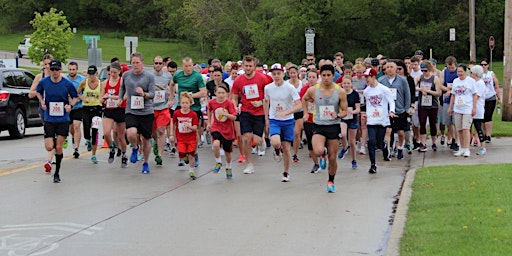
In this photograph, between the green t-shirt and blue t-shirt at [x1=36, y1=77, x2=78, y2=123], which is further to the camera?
the green t-shirt

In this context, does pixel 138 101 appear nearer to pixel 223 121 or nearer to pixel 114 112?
pixel 114 112

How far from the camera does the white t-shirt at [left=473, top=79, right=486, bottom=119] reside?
1705 centimetres

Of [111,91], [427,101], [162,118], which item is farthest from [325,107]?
[427,101]

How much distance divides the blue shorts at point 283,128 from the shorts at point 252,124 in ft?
0.77

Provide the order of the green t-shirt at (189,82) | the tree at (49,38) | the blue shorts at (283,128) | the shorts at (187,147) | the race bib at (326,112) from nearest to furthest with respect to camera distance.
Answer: the race bib at (326,112) < the blue shorts at (283,128) < the shorts at (187,147) < the green t-shirt at (189,82) < the tree at (49,38)

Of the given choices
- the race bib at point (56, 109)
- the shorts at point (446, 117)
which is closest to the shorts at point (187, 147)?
the race bib at point (56, 109)

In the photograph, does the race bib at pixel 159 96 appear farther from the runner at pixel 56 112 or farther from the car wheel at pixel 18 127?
the car wheel at pixel 18 127

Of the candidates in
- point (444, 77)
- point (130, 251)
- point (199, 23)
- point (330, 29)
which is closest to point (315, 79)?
point (444, 77)

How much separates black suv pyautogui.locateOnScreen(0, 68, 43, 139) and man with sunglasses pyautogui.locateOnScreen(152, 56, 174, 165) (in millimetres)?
6252

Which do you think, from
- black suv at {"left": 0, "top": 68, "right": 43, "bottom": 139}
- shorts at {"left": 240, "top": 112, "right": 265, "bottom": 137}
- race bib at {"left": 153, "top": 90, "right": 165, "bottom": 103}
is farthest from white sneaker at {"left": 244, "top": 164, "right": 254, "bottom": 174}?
black suv at {"left": 0, "top": 68, "right": 43, "bottom": 139}

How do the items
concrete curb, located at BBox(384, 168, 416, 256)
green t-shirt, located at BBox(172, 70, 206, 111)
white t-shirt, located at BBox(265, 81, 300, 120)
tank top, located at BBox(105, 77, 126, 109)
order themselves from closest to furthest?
concrete curb, located at BBox(384, 168, 416, 256) < white t-shirt, located at BBox(265, 81, 300, 120) < tank top, located at BBox(105, 77, 126, 109) < green t-shirt, located at BBox(172, 70, 206, 111)

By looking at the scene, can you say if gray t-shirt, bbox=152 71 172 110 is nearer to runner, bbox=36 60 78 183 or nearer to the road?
the road

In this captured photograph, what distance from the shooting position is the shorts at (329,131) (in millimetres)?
12609

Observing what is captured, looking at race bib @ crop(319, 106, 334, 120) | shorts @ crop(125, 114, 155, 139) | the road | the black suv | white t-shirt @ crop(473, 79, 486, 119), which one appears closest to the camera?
the road
